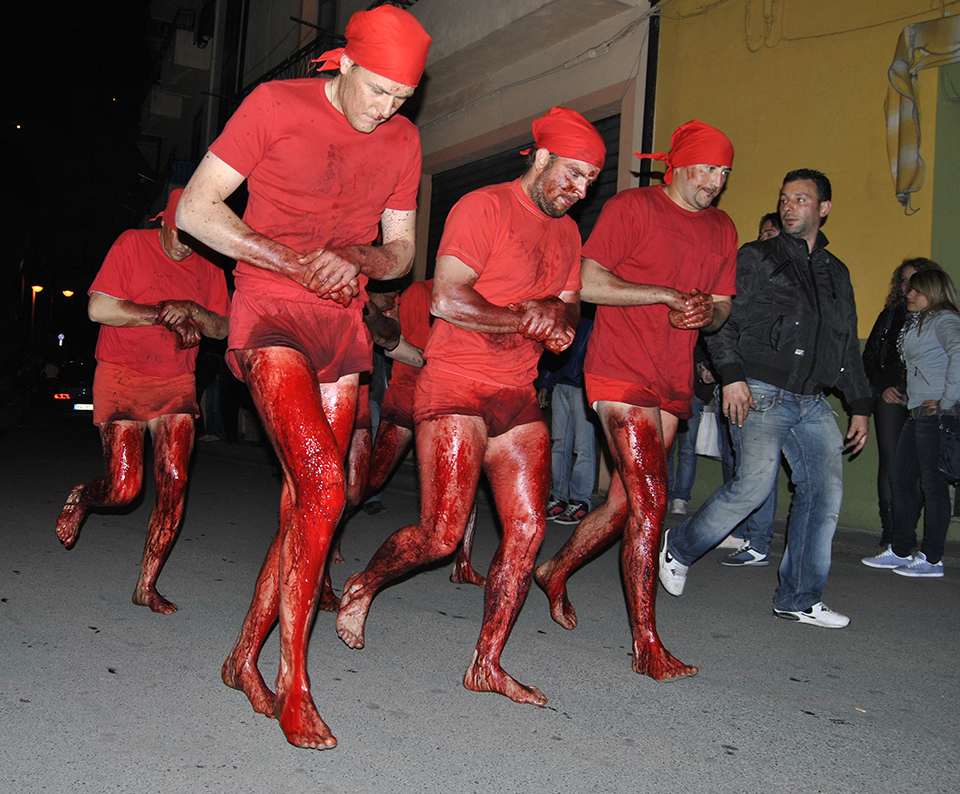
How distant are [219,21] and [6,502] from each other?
19.0 meters

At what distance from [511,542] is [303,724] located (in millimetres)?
1002

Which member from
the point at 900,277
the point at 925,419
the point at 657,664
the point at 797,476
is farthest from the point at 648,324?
the point at 900,277

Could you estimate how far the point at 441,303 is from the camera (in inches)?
131

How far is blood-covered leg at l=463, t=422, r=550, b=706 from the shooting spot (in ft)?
10.8

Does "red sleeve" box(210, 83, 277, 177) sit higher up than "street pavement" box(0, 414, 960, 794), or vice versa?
"red sleeve" box(210, 83, 277, 177)

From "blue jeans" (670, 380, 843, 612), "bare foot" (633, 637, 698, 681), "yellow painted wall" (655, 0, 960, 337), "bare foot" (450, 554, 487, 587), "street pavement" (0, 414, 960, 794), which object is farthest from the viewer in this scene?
"yellow painted wall" (655, 0, 960, 337)

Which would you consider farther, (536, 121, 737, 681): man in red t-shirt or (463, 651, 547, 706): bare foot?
(536, 121, 737, 681): man in red t-shirt

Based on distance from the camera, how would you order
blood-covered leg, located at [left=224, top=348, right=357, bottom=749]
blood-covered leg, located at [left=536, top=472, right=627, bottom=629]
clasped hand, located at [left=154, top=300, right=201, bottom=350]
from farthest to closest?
clasped hand, located at [left=154, top=300, right=201, bottom=350]
blood-covered leg, located at [left=536, top=472, right=627, bottom=629]
blood-covered leg, located at [left=224, top=348, right=357, bottom=749]

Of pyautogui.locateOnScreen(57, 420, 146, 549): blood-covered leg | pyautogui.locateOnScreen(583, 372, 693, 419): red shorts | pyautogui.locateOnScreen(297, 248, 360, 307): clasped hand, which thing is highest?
pyautogui.locateOnScreen(297, 248, 360, 307): clasped hand

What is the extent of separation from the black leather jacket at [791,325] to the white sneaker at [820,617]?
1036 mm

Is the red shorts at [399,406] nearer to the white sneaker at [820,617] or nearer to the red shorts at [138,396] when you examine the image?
the red shorts at [138,396]

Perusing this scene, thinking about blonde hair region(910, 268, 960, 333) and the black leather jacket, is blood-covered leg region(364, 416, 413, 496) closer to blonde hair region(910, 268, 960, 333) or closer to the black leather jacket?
the black leather jacket

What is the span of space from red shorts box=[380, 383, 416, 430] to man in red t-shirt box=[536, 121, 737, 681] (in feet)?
4.74

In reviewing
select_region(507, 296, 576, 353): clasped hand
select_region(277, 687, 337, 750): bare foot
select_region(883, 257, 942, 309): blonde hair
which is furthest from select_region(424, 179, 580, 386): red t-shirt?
select_region(883, 257, 942, 309): blonde hair
